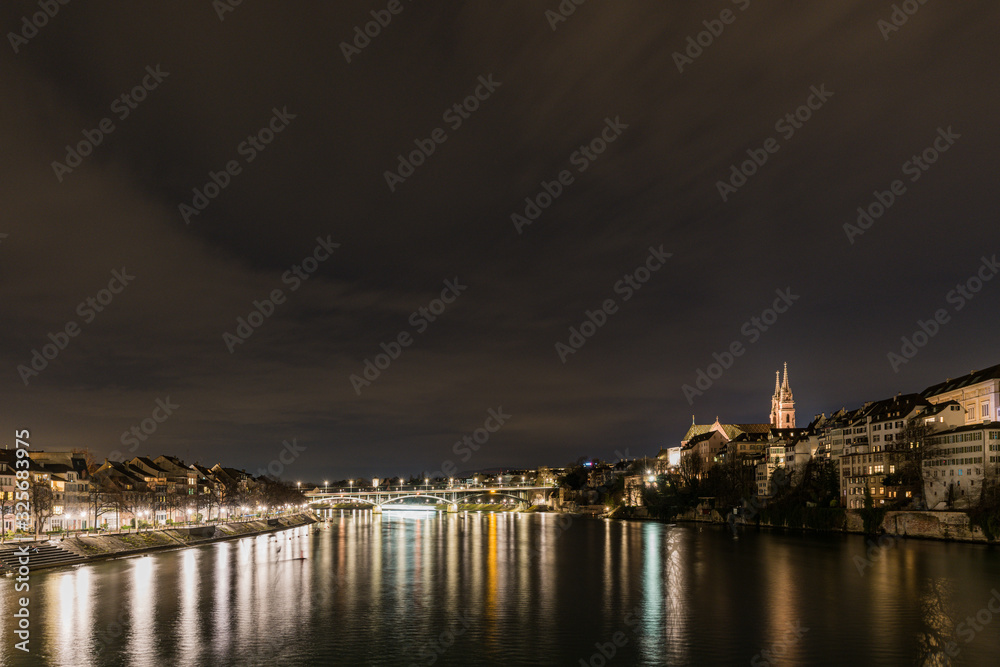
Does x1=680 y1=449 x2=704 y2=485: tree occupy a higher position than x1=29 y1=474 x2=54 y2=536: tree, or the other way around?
x1=29 y1=474 x2=54 y2=536: tree

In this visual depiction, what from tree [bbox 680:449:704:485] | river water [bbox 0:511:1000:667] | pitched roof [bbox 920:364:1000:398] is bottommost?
tree [bbox 680:449:704:485]

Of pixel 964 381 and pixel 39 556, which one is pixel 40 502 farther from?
pixel 964 381

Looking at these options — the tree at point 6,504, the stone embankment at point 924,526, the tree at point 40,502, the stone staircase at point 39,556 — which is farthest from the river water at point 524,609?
the tree at point 6,504

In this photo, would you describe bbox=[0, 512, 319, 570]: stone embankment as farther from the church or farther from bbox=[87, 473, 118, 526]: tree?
the church

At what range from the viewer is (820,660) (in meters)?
31.6

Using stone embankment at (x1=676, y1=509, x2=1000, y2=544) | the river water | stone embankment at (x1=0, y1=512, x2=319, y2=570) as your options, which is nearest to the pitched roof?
stone embankment at (x1=676, y1=509, x2=1000, y2=544)

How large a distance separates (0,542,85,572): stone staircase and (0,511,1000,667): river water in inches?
99.1

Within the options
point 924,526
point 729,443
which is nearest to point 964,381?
point 924,526

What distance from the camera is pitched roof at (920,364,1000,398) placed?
99850mm

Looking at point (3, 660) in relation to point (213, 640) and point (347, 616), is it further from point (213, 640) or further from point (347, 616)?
point (347, 616)

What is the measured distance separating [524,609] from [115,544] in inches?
1934

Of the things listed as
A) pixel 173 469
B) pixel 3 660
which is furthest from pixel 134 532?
pixel 173 469

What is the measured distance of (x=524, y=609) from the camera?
4466cm

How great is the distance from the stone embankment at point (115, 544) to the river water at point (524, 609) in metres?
2.74
